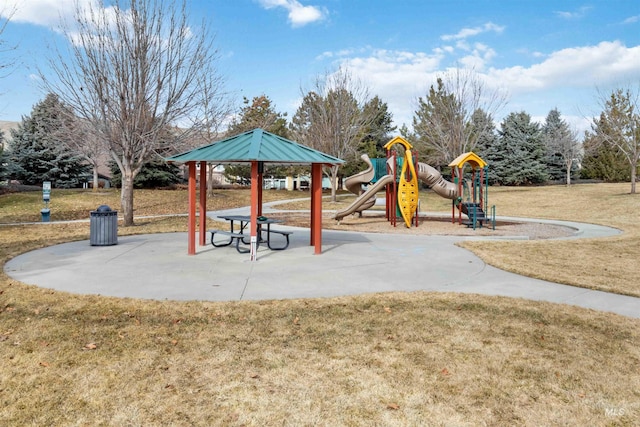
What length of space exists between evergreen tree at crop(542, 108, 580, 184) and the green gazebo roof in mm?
43863

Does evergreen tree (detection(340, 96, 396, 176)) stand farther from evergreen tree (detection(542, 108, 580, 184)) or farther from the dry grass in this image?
the dry grass

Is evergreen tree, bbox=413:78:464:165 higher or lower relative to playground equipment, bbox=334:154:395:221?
higher

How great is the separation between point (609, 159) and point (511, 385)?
53.2 meters

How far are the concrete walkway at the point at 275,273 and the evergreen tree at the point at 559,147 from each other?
42665mm

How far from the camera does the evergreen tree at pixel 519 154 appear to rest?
4759 centimetres

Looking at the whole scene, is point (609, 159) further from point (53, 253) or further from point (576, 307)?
point (53, 253)

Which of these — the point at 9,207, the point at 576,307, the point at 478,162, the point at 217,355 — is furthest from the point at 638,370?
the point at 9,207

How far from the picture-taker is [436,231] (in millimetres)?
16219

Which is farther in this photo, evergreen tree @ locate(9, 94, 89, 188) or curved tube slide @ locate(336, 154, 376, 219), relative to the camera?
evergreen tree @ locate(9, 94, 89, 188)

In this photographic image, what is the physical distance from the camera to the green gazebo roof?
952 centimetres

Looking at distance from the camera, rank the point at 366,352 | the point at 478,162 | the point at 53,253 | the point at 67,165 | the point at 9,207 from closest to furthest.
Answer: the point at 366,352 → the point at 53,253 → the point at 478,162 → the point at 9,207 → the point at 67,165

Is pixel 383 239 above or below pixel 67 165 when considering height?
below

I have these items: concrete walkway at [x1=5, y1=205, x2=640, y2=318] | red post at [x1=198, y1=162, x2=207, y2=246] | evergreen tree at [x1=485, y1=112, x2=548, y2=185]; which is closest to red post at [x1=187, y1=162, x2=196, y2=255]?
concrete walkway at [x1=5, y1=205, x2=640, y2=318]

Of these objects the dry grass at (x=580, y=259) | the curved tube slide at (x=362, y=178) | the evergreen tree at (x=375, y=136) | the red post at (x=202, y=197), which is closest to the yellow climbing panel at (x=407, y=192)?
the curved tube slide at (x=362, y=178)
